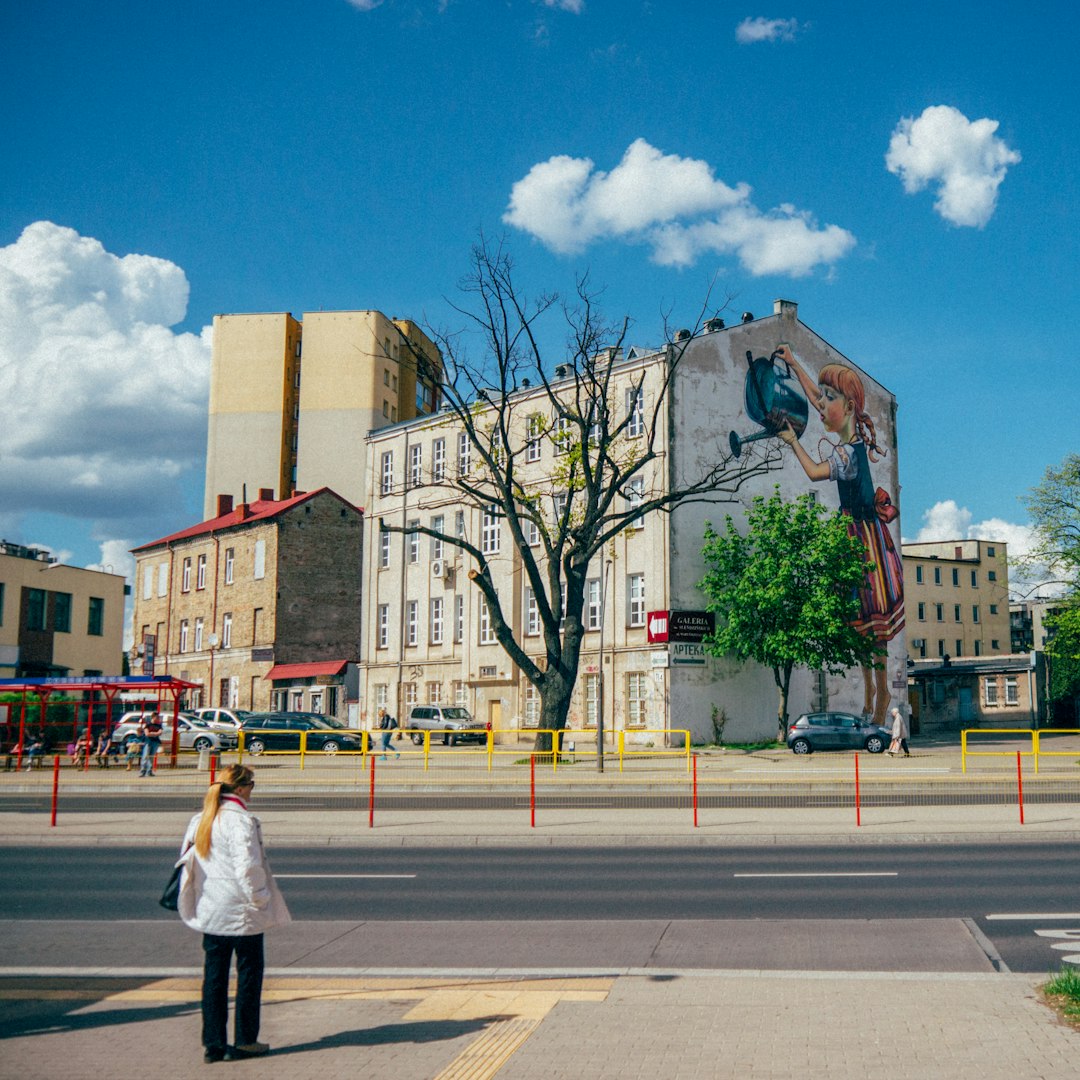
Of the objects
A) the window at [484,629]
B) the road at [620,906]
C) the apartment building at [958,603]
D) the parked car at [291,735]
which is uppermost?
the apartment building at [958,603]

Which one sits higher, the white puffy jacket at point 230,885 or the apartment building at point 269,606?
the apartment building at point 269,606

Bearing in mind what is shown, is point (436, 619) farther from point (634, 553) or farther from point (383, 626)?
point (634, 553)

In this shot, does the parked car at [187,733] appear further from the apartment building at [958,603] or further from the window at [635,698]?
the apartment building at [958,603]

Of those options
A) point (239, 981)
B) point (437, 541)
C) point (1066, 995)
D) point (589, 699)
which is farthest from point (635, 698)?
point (239, 981)

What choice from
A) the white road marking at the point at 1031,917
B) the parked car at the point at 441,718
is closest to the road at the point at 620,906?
the white road marking at the point at 1031,917

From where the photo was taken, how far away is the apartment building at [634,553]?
49812 millimetres

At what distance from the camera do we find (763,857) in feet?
52.1

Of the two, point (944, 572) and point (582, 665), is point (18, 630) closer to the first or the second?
point (582, 665)

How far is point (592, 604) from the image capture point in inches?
2093

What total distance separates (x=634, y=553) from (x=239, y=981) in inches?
1765

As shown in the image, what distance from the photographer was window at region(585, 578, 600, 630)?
5256 cm

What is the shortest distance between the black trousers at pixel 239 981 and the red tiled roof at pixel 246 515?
60425 millimetres

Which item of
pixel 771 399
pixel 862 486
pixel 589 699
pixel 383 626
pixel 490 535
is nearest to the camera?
pixel 589 699

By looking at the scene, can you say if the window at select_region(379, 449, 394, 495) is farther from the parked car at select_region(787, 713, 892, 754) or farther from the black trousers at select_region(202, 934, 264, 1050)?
the black trousers at select_region(202, 934, 264, 1050)
